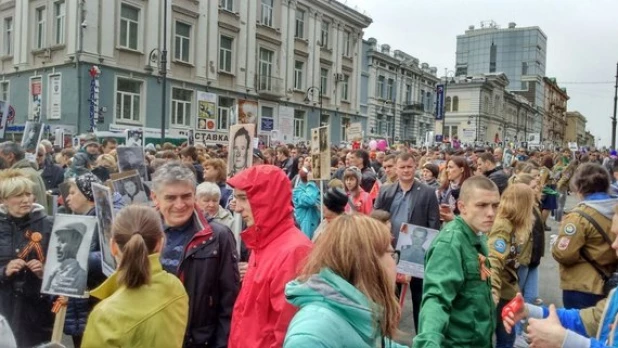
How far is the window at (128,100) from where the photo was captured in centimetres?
2617

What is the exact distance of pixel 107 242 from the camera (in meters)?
3.87

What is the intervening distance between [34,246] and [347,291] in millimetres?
3017

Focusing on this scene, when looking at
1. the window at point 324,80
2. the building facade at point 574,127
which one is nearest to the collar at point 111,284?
the window at point 324,80

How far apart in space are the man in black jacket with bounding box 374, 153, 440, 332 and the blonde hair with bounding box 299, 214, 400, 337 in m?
3.80

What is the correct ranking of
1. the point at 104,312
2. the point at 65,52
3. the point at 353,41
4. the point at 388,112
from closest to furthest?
the point at 104,312 → the point at 65,52 → the point at 353,41 → the point at 388,112

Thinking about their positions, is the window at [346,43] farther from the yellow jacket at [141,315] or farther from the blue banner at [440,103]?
the yellow jacket at [141,315]

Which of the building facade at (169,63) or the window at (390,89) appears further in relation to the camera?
the window at (390,89)

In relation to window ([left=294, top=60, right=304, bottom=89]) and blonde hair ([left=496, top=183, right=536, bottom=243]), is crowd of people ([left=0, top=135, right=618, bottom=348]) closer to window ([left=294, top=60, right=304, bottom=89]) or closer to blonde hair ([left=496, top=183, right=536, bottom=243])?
blonde hair ([left=496, top=183, right=536, bottom=243])

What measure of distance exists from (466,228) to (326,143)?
12.1 ft

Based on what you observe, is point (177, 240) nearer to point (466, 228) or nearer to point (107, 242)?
point (107, 242)

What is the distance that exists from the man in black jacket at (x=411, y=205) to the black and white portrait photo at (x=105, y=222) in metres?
3.06

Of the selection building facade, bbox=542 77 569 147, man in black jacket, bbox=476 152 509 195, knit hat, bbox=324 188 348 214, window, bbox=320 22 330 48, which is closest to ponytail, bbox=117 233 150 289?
knit hat, bbox=324 188 348 214

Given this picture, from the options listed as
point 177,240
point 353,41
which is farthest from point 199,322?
point 353,41

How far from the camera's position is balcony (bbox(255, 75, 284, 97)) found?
34906 mm
